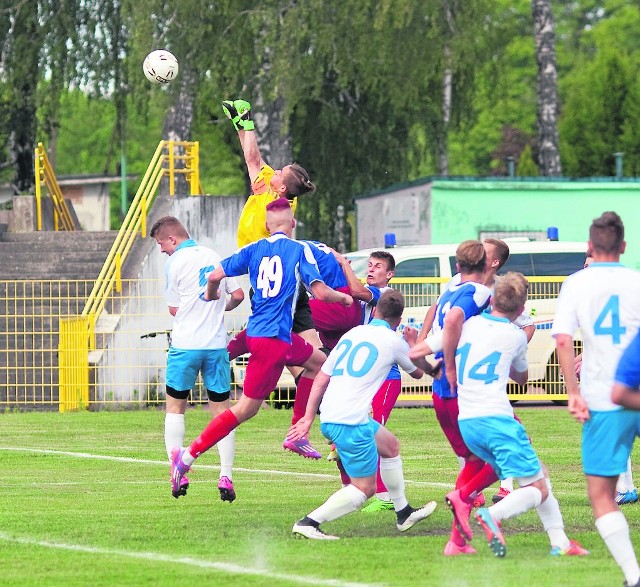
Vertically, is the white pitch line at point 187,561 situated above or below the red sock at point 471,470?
below

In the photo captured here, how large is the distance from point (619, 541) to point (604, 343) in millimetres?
938

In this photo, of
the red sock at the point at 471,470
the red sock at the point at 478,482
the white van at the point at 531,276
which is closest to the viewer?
the red sock at the point at 478,482

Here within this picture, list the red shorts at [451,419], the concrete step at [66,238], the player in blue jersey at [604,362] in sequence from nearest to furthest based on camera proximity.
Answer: the player in blue jersey at [604,362] < the red shorts at [451,419] < the concrete step at [66,238]

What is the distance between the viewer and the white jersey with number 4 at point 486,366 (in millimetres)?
8289

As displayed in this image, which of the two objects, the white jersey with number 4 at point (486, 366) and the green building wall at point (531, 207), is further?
the green building wall at point (531, 207)

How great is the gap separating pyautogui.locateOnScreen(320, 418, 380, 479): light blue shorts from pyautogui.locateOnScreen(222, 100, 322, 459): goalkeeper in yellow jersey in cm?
223

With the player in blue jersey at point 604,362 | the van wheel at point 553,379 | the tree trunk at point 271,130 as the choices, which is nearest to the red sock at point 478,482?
the player in blue jersey at point 604,362

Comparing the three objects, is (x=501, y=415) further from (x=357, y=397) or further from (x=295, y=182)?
(x=295, y=182)

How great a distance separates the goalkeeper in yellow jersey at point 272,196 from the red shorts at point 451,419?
1.77 meters

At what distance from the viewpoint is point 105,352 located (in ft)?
65.8

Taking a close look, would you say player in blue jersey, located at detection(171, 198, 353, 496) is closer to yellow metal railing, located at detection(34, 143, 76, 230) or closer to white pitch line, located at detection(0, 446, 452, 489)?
white pitch line, located at detection(0, 446, 452, 489)

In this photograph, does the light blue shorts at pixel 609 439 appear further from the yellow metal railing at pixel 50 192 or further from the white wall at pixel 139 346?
the yellow metal railing at pixel 50 192

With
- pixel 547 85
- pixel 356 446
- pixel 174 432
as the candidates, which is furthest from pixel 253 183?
pixel 547 85

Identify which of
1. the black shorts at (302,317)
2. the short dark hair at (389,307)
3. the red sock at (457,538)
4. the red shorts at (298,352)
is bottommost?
the red sock at (457,538)
